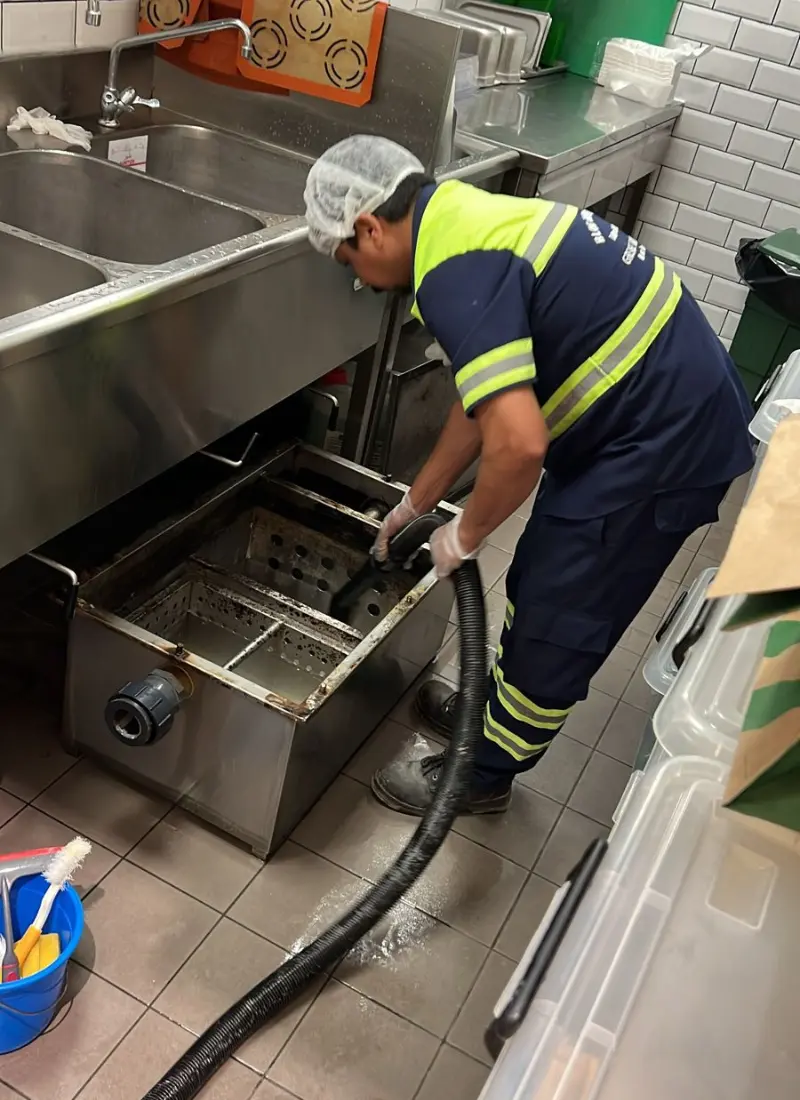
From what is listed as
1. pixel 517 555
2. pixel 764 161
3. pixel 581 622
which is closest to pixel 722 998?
pixel 581 622

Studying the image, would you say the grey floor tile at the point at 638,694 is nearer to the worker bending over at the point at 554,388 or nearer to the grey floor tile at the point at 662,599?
the grey floor tile at the point at 662,599

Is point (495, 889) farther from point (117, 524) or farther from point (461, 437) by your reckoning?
point (117, 524)

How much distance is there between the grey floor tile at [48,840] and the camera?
1622mm

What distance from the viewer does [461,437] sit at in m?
1.75

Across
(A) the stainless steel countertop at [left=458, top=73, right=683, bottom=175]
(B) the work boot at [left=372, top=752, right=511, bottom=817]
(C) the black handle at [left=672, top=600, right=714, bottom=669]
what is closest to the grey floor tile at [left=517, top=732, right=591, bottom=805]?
(B) the work boot at [left=372, top=752, right=511, bottom=817]

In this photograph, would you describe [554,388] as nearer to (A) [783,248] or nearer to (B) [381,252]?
(B) [381,252]

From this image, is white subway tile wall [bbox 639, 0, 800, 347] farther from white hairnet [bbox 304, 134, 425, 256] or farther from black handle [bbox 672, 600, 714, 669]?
black handle [bbox 672, 600, 714, 669]

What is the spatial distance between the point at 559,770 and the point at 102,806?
0.93 meters

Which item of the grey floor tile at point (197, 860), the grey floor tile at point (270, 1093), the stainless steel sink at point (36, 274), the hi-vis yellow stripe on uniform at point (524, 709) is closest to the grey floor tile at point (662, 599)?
the hi-vis yellow stripe on uniform at point (524, 709)

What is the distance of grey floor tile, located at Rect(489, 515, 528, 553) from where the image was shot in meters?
2.77

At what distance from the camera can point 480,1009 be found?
5.13 ft

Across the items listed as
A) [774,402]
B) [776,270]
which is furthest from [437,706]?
[776,270]

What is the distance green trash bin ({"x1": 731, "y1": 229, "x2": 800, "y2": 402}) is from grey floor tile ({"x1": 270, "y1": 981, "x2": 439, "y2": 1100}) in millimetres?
2414

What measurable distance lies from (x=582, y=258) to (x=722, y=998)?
1009 mm
